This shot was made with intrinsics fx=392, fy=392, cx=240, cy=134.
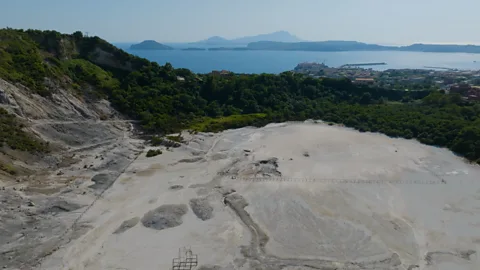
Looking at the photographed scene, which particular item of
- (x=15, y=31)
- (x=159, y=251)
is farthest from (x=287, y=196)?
(x=15, y=31)

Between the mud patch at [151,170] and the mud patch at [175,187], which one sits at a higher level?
the mud patch at [151,170]

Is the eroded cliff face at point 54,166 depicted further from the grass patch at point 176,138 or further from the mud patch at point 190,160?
the mud patch at point 190,160

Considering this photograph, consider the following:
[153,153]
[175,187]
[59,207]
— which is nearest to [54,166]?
[59,207]

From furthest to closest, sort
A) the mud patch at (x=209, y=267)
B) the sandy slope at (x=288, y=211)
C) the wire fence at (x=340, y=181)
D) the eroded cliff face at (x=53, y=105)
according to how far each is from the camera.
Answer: the eroded cliff face at (x=53, y=105), the wire fence at (x=340, y=181), the sandy slope at (x=288, y=211), the mud patch at (x=209, y=267)

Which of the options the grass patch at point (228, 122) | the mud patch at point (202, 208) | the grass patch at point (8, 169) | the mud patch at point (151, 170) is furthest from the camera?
the grass patch at point (228, 122)

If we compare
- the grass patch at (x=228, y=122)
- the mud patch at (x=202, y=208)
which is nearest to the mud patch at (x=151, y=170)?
the mud patch at (x=202, y=208)

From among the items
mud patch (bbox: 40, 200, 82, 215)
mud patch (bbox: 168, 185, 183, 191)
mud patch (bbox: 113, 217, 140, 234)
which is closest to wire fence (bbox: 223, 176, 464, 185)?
mud patch (bbox: 168, 185, 183, 191)

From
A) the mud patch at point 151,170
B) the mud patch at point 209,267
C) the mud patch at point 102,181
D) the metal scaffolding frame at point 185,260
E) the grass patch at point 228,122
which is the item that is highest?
the grass patch at point 228,122

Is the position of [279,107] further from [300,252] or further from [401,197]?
[300,252]

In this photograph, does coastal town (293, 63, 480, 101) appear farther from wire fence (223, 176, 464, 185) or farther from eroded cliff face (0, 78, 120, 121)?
eroded cliff face (0, 78, 120, 121)
